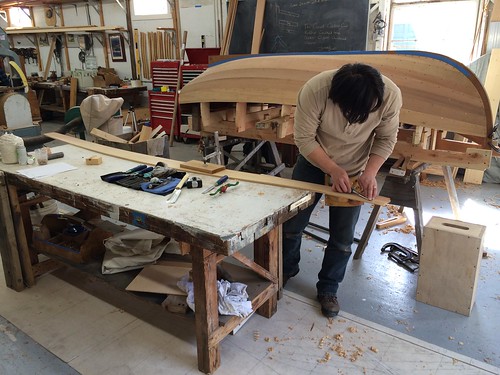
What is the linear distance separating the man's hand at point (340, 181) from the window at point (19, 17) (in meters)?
10.1

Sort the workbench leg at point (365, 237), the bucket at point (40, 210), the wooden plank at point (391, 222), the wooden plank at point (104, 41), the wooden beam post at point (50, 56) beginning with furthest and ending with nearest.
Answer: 1. the wooden beam post at point (50, 56)
2. the wooden plank at point (104, 41)
3. the wooden plank at point (391, 222)
4. the bucket at point (40, 210)
5. the workbench leg at point (365, 237)

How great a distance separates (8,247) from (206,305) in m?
1.45

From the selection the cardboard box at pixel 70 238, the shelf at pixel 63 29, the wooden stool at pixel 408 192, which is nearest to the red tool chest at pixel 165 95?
the shelf at pixel 63 29

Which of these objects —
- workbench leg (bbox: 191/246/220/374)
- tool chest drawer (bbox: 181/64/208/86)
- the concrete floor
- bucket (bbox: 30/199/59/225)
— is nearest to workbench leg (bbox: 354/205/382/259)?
the concrete floor

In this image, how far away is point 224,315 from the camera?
1814mm

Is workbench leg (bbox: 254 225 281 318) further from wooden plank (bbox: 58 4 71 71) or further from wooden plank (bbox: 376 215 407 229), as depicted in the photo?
wooden plank (bbox: 58 4 71 71)

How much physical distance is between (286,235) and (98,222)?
4.68 ft

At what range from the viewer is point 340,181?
1.81 metres

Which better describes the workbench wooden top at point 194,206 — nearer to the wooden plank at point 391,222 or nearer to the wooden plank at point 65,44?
the wooden plank at point 391,222

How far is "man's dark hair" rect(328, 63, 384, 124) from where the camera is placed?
158cm

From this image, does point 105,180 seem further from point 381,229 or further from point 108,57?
point 108,57

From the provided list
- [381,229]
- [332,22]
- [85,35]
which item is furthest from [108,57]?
[381,229]

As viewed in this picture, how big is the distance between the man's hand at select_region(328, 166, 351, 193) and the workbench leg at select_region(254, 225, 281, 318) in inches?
15.9

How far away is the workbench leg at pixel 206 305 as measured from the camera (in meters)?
1.59
